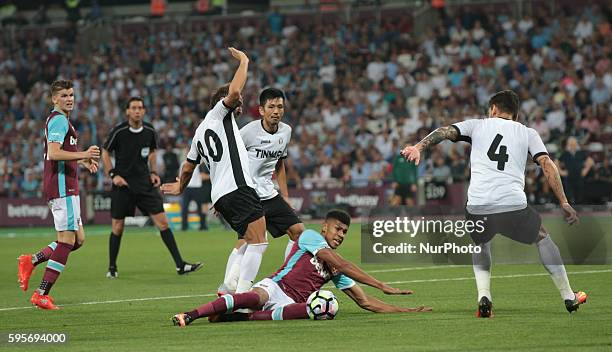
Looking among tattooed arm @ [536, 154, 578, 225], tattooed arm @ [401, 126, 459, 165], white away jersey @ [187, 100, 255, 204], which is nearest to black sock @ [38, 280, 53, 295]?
white away jersey @ [187, 100, 255, 204]

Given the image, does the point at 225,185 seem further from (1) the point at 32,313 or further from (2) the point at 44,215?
(2) the point at 44,215

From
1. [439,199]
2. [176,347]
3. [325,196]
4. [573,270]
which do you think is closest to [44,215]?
[325,196]

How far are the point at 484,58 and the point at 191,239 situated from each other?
42.3 ft

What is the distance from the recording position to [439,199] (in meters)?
30.8

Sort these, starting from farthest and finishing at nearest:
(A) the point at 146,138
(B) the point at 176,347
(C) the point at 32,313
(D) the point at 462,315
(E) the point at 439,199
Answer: (E) the point at 439,199, (A) the point at 146,138, (C) the point at 32,313, (D) the point at 462,315, (B) the point at 176,347

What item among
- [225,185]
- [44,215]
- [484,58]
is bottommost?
[44,215]

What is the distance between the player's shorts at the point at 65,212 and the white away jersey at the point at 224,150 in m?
2.21

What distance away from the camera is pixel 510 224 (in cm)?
1076

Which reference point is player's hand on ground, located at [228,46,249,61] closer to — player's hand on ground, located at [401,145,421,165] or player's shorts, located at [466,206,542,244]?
player's hand on ground, located at [401,145,421,165]

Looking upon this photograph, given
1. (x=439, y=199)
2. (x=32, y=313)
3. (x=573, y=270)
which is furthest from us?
(x=439, y=199)

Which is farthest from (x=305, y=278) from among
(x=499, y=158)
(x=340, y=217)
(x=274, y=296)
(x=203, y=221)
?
(x=203, y=221)

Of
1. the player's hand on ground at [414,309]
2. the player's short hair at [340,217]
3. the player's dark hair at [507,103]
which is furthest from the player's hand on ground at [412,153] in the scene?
the player's hand on ground at [414,309]

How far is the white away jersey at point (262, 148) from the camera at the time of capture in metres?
12.9

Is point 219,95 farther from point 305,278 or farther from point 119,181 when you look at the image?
point 119,181
